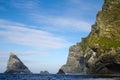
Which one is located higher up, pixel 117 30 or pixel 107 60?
pixel 117 30

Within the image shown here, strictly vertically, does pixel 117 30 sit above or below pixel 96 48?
above

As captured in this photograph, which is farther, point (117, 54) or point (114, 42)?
point (114, 42)

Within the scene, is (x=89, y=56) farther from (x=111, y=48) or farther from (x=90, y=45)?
(x=111, y=48)

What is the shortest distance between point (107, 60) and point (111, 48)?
8977 millimetres

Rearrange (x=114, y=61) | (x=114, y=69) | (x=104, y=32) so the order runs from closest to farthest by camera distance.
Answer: (x=114, y=61), (x=114, y=69), (x=104, y=32)

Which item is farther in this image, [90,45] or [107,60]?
[90,45]

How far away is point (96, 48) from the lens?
189m

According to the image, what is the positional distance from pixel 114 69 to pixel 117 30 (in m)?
27.5

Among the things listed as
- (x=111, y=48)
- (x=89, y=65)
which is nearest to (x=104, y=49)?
(x=111, y=48)

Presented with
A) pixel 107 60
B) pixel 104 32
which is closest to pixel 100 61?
pixel 107 60

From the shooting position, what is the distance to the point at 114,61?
17375 centimetres

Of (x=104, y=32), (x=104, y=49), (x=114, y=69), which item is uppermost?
(x=104, y=32)

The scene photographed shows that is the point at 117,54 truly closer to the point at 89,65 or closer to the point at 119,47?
the point at 119,47

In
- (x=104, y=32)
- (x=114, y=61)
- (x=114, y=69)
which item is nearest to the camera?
(x=114, y=61)
